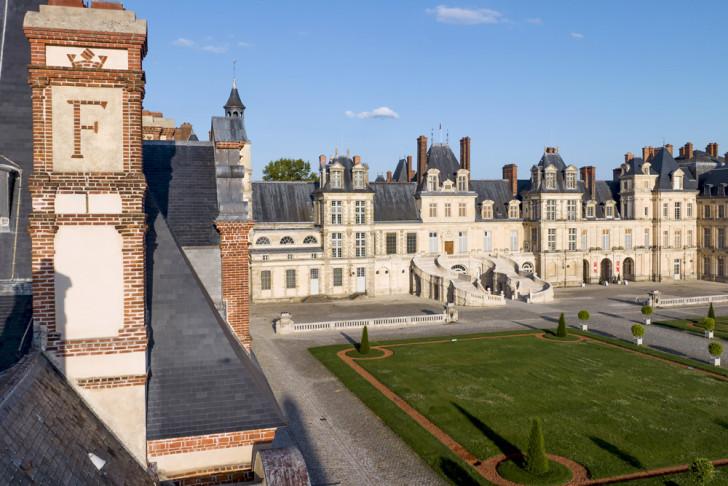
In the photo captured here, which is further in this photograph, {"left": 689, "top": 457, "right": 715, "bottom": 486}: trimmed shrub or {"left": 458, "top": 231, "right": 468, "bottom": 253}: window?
{"left": 458, "top": 231, "right": 468, "bottom": 253}: window

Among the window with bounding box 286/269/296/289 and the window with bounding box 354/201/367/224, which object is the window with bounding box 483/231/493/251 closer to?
the window with bounding box 354/201/367/224

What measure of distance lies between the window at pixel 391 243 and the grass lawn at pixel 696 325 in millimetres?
22984

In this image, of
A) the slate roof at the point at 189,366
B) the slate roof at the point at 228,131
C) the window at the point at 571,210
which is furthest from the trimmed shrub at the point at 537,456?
the window at the point at 571,210

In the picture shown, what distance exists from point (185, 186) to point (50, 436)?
33.5 ft

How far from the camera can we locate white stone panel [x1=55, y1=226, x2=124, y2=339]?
326 inches

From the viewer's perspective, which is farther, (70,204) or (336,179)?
(336,179)

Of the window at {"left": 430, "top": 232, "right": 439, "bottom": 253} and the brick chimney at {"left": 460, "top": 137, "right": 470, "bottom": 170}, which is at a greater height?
the brick chimney at {"left": 460, "top": 137, "right": 470, "bottom": 170}

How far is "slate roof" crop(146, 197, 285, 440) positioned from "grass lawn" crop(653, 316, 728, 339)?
32607mm

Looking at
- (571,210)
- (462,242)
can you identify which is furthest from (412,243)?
(571,210)

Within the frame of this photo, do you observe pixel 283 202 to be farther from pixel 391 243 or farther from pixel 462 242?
pixel 462 242

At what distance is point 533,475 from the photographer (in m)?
16.0

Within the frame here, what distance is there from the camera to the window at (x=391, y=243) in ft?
178

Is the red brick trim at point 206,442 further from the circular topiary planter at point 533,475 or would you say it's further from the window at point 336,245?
the window at point 336,245

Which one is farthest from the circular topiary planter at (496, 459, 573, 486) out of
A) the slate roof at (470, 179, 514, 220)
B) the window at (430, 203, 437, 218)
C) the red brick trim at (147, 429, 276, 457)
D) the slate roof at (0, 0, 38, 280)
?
the slate roof at (470, 179, 514, 220)
